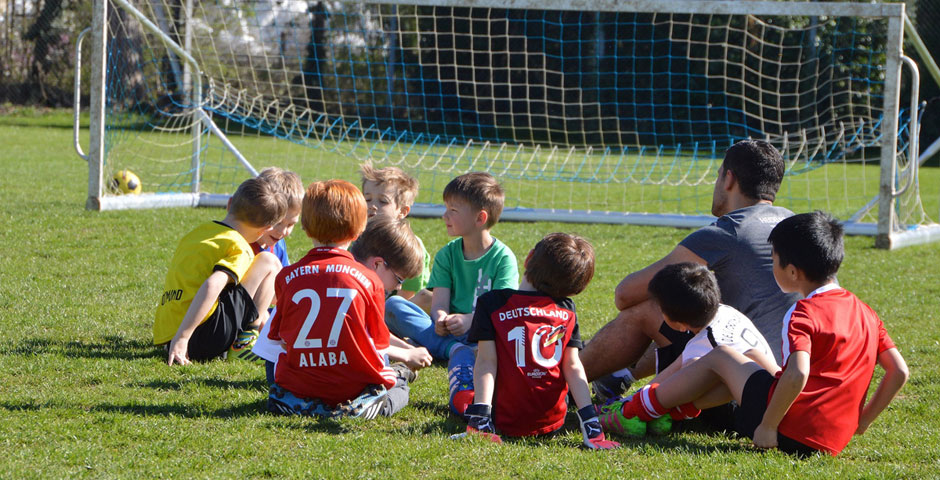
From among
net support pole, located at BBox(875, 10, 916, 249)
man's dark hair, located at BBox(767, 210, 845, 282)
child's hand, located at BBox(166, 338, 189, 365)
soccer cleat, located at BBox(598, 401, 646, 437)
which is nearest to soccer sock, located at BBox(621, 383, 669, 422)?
soccer cleat, located at BBox(598, 401, 646, 437)

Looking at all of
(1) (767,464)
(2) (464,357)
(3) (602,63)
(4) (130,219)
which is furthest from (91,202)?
(3) (602,63)

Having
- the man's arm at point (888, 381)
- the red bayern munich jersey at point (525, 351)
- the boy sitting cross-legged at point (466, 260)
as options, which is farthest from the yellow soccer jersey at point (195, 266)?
the man's arm at point (888, 381)

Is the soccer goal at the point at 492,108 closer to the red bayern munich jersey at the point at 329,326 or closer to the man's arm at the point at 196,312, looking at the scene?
the man's arm at the point at 196,312

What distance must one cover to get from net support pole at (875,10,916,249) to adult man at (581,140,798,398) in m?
5.51

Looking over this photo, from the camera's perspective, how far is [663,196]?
1390cm

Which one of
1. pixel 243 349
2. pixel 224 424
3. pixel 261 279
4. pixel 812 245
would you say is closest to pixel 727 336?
pixel 812 245

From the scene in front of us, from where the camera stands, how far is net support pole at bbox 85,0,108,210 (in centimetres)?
905

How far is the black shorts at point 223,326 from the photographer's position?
4.46 m

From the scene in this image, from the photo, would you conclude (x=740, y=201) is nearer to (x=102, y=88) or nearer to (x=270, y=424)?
(x=270, y=424)

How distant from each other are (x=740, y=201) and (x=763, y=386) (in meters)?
0.94

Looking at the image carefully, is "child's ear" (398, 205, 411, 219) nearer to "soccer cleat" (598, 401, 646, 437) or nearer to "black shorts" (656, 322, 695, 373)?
"black shorts" (656, 322, 695, 373)

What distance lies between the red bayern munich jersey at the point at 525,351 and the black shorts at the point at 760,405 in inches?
26.6

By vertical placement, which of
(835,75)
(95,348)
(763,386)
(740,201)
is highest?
(835,75)

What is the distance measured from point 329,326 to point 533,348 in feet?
2.57
